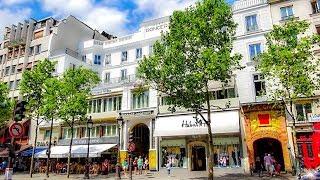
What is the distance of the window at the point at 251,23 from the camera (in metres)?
25.5

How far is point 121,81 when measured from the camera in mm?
31219

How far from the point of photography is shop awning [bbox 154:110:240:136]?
2288 centimetres

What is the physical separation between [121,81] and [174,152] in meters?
10.5

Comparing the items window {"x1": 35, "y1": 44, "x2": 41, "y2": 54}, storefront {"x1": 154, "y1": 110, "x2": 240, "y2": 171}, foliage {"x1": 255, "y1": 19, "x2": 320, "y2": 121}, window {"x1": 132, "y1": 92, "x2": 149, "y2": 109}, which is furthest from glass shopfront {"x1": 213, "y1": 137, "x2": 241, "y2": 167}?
window {"x1": 35, "y1": 44, "x2": 41, "y2": 54}

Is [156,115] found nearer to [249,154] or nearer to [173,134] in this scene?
[173,134]

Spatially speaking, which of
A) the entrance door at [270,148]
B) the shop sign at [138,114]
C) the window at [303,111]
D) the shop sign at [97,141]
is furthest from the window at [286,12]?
the shop sign at [97,141]

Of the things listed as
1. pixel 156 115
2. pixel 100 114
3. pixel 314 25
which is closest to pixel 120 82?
pixel 100 114

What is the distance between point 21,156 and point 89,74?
1674cm

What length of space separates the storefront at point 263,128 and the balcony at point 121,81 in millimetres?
12749

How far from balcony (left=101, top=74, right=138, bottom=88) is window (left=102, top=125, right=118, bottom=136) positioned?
4.73 metres

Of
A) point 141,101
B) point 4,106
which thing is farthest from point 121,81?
point 4,106

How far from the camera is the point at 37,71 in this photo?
27328mm

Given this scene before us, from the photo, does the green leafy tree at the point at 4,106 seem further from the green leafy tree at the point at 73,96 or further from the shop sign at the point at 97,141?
the green leafy tree at the point at 73,96

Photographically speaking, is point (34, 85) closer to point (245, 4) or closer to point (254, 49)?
point (254, 49)
